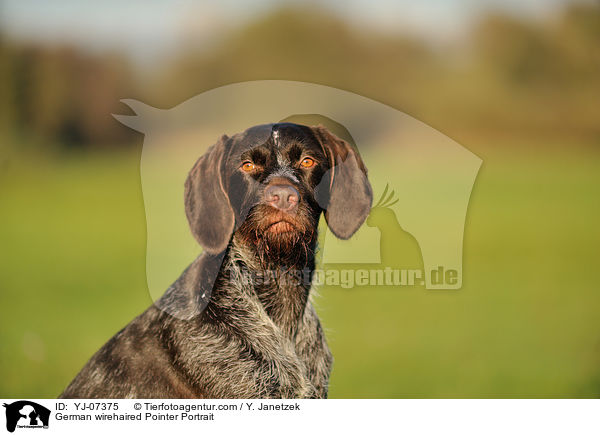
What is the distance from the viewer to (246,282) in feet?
14.8

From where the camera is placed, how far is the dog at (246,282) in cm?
430

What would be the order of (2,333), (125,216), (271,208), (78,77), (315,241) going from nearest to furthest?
(271,208)
(315,241)
(2,333)
(78,77)
(125,216)

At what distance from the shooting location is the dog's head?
170 inches

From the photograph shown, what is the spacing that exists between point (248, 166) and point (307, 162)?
37 cm

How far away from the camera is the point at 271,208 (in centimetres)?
425

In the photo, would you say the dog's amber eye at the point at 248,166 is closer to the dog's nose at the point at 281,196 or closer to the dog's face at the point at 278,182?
the dog's face at the point at 278,182

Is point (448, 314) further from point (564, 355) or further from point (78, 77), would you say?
point (78, 77)

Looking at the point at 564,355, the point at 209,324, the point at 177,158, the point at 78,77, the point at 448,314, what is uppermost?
the point at 78,77

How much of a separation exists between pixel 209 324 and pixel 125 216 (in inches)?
495

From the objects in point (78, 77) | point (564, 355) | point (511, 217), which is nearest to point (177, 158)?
point (564, 355)
